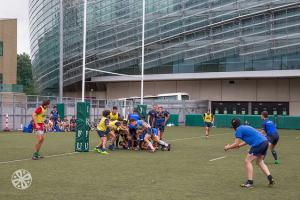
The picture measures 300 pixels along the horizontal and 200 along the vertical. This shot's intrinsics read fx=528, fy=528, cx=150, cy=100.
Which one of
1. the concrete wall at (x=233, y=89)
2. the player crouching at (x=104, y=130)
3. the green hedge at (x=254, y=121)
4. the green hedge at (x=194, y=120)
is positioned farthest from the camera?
the concrete wall at (x=233, y=89)

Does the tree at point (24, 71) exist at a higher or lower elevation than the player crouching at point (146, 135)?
higher

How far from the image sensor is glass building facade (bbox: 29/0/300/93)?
5428 centimetres

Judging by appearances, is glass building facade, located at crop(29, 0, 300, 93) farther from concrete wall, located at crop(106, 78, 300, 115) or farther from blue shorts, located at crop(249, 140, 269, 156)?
blue shorts, located at crop(249, 140, 269, 156)

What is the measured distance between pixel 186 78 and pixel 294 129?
52.6 ft

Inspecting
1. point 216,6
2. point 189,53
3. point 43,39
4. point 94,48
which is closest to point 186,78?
point 189,53

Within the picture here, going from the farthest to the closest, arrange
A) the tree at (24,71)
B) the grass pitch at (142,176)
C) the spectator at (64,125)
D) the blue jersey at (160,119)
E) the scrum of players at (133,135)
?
the tree at (24,71) → the spectator at (64,125) → the blue jersey at (160,119) → the scrum of players at (133,135) → the grass pitch at (142,176)

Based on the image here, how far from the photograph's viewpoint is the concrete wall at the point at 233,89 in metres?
54.8

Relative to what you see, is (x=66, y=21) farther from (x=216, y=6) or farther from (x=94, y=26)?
(x=216, y=6)

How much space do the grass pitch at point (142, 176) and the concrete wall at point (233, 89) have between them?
36.9m

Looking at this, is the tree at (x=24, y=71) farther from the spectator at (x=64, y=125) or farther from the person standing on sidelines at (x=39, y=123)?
the person standing on sidelines at (x=39, y=123)

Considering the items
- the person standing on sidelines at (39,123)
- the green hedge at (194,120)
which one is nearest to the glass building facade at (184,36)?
the green hedge at (194,120)

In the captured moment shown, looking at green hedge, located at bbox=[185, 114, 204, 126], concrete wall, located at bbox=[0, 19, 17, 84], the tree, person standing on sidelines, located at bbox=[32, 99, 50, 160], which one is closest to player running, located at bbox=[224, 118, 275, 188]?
person standing on sidelines, located at bbox=[32, 99, 50, 160]

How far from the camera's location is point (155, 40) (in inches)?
2453

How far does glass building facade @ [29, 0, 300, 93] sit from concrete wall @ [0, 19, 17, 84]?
11568mm
